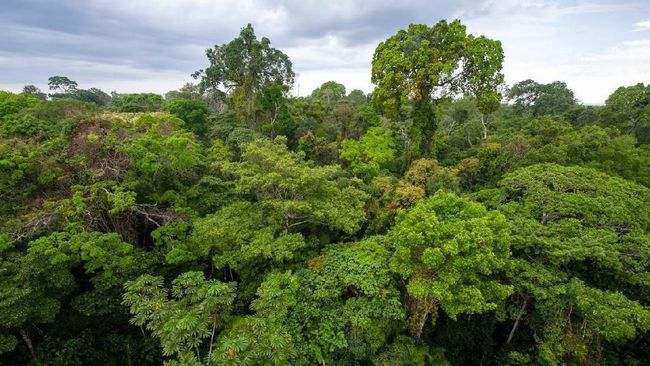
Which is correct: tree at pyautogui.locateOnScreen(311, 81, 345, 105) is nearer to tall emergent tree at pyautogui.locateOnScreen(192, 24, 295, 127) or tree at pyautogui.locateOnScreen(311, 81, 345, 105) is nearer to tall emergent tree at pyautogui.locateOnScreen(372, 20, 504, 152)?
tall emergent tree at pyautogui.locateOnScreen(192, 24, 295, 127)

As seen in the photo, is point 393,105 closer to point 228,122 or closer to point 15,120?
point 228,122

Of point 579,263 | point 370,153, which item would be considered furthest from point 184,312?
point 370,153

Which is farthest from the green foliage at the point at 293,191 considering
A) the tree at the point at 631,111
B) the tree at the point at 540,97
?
the tree at the point at 540,97

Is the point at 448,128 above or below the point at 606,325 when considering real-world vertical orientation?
above

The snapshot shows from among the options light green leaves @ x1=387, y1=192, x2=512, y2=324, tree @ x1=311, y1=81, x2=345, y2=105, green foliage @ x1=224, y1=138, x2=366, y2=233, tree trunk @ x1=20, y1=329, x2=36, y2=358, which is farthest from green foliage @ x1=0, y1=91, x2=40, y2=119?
tree @ x1=311, y1=81, x2=345, y2=105

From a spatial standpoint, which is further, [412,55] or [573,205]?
[412,55]

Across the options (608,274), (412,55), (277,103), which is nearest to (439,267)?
(608,274)

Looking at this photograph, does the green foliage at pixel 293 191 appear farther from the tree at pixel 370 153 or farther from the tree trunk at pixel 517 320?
the tree trunk at pixel 517 320
